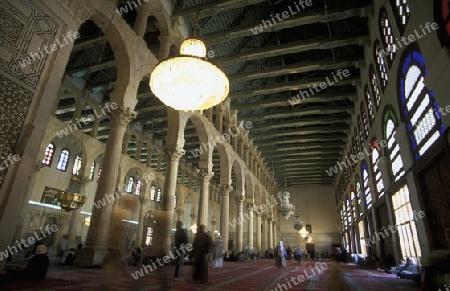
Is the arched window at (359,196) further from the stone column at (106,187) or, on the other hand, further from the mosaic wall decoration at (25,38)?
the mosaic wall decoration at (25,38)

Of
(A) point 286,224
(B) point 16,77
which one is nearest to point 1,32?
(B) point 16,77

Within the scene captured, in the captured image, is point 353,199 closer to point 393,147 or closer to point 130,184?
point 393,147

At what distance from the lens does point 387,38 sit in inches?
296

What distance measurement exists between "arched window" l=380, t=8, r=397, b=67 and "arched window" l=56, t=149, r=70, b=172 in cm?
1444

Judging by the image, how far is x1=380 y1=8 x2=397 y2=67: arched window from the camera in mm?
7141

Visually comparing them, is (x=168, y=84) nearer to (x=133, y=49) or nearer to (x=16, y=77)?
(x=16, y=77)

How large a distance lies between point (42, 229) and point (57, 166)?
120 inches

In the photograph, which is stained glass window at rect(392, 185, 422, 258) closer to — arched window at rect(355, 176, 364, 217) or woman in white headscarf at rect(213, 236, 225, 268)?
woman in white headscarf at rect(213, 236, 225, 268)

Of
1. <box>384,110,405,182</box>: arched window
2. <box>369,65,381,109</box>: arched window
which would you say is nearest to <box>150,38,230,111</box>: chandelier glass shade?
<box>384,110,405,182</box>: arched window

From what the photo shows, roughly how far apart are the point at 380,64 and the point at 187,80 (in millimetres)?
7080

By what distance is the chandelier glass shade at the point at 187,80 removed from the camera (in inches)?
166

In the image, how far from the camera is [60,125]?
11555 mm

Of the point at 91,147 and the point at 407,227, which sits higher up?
the point at 91,147

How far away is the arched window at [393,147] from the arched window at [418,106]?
1.05 m
